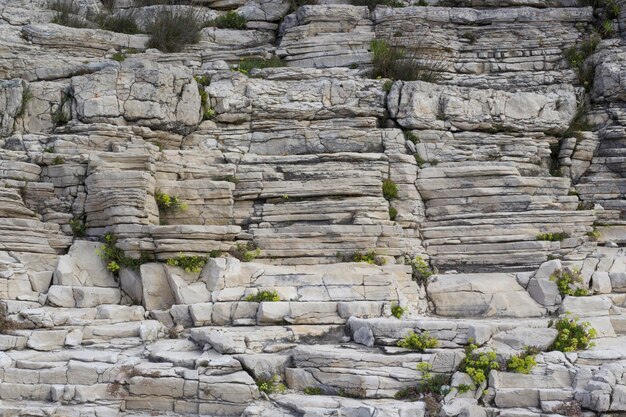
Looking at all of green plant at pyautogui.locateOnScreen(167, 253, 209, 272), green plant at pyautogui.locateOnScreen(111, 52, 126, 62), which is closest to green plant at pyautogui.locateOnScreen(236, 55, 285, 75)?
green plant at pyautogui.locateOnScreen(111, 52, 126, 62)

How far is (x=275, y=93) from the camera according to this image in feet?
56.1

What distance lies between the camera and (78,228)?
1431 centimetres

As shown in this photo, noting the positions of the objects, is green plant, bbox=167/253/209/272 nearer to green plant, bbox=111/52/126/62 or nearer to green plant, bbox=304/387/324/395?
green plant, bbox=304/387/324/395

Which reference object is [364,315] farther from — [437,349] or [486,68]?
[486,68]

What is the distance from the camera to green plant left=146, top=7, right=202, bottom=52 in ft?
64.2

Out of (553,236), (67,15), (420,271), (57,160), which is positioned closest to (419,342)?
(420,271)

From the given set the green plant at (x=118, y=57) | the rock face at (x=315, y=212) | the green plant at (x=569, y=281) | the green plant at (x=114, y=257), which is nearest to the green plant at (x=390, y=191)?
the rock face at (x=315, y=212)

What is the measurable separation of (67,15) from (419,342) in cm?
1409

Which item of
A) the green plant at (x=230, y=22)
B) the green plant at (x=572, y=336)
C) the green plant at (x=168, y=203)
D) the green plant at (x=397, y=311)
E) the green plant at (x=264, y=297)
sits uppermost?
the green plant at (x=230, y=22)

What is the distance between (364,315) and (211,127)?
643 cm

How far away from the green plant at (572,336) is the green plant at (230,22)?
41.8 feet

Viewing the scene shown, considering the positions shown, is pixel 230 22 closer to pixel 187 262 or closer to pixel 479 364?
pixel 187 262

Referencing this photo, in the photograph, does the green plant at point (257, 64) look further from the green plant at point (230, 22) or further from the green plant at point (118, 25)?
the green plant at point (118, 25)

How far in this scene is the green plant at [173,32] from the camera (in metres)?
19.6
